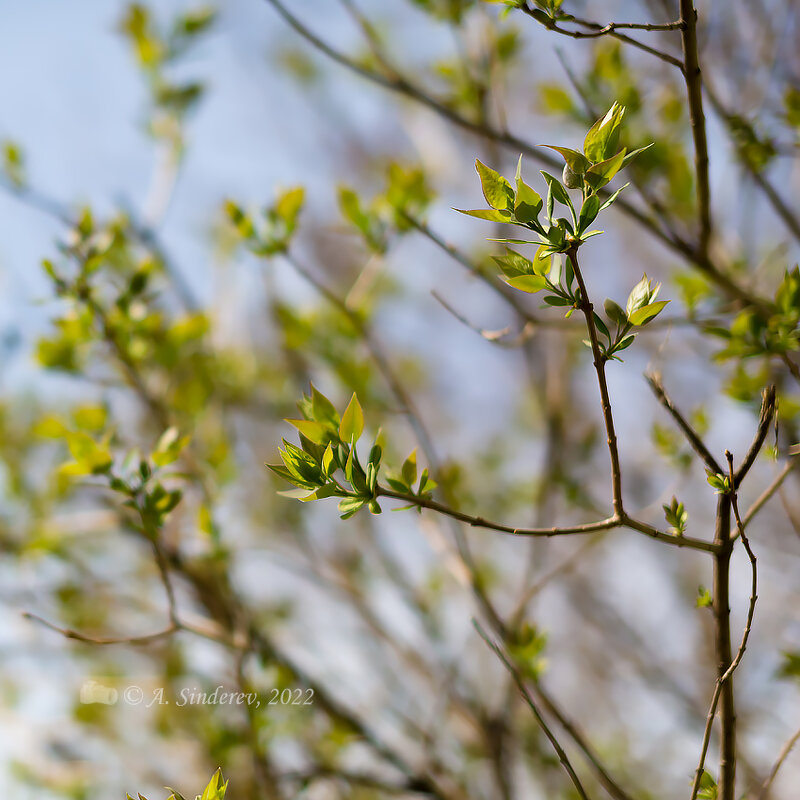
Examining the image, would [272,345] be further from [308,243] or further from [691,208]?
[691,208]

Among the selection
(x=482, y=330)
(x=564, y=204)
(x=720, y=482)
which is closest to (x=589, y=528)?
(x=720, y=482)

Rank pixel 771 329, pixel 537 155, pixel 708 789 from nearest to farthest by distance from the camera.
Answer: pixel 708 789 → pixel 771 329 → pixel 537 155

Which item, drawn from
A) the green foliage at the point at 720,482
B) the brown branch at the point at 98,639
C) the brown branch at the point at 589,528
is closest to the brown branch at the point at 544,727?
the brown branch at the point at 589,528

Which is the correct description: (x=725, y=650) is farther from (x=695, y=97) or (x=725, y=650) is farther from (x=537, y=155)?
(x=537, y=155)

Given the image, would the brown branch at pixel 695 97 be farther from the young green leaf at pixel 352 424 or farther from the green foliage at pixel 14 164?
the green foliage at pixel 14 164

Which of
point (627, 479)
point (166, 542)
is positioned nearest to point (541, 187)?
point (627, 479)

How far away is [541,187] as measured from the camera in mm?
1965

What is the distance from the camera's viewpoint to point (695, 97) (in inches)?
23.6

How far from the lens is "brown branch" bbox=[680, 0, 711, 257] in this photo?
0.55 meters

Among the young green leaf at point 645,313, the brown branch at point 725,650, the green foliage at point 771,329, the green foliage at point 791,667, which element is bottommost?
the brown branch at point 725,650

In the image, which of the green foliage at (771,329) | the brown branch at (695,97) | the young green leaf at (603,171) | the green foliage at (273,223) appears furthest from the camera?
the green foliage at (273,223)

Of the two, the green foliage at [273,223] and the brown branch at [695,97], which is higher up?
the green foliage at [273,223]

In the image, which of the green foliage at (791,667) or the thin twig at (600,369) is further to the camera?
the green foliage at (791,667)

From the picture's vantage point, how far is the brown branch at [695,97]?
0.55 m
